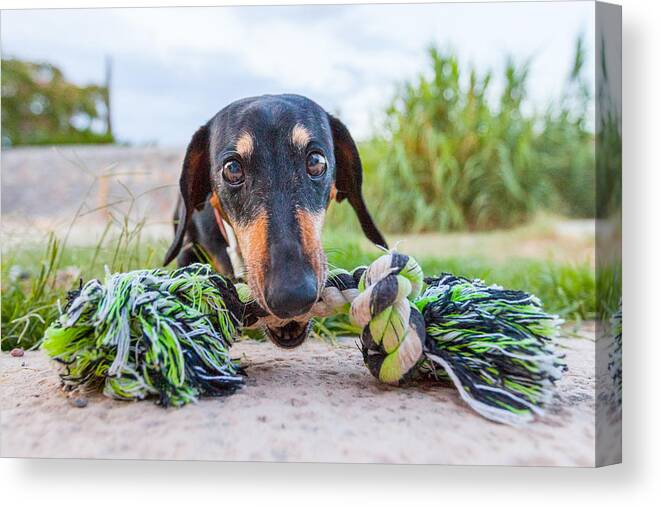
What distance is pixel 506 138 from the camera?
619cm

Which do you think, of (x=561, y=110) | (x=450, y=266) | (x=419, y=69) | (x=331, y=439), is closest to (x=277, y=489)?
(x=331, y=439)

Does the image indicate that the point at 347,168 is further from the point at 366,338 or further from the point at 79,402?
the point at 79,402

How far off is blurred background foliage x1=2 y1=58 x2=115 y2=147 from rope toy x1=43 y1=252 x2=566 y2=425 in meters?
4.40

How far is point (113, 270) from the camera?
2.47 m

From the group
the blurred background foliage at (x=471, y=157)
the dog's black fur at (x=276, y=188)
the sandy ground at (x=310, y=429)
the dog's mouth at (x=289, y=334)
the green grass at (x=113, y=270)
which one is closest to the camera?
the sandy ground at (x=310, y=429)

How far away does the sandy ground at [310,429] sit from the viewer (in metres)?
1.47

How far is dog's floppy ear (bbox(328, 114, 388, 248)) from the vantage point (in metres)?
2.12

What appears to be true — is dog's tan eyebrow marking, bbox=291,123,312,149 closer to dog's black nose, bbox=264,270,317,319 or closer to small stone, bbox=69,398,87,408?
dog's black nose, bbox=264,270,317,319

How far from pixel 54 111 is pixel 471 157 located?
392 centimetres

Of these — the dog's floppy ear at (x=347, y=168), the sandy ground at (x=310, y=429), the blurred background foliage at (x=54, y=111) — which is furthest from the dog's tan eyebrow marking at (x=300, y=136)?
the blurred background foliage at (x=54, y=111)

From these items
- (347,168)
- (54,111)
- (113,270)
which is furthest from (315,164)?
(54,111)

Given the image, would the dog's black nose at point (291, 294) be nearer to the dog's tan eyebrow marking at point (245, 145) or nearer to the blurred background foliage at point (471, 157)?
the dog's tan eyebrow marking at point (245, 145)

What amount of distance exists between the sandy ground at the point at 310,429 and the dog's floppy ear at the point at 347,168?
68 centimetres

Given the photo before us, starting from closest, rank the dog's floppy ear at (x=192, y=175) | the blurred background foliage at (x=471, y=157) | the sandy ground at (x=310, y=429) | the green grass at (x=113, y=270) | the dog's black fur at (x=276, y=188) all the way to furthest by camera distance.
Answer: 1. the sandy ground at (x=310, y=429)
2. the dog's black fur at (x=276, y=188)
3. the dog's floppy ear at (x=192, y=175)
4. the green grass at (x=113, y=270)
5. the blurred background foliage at (x=471, y=157)
